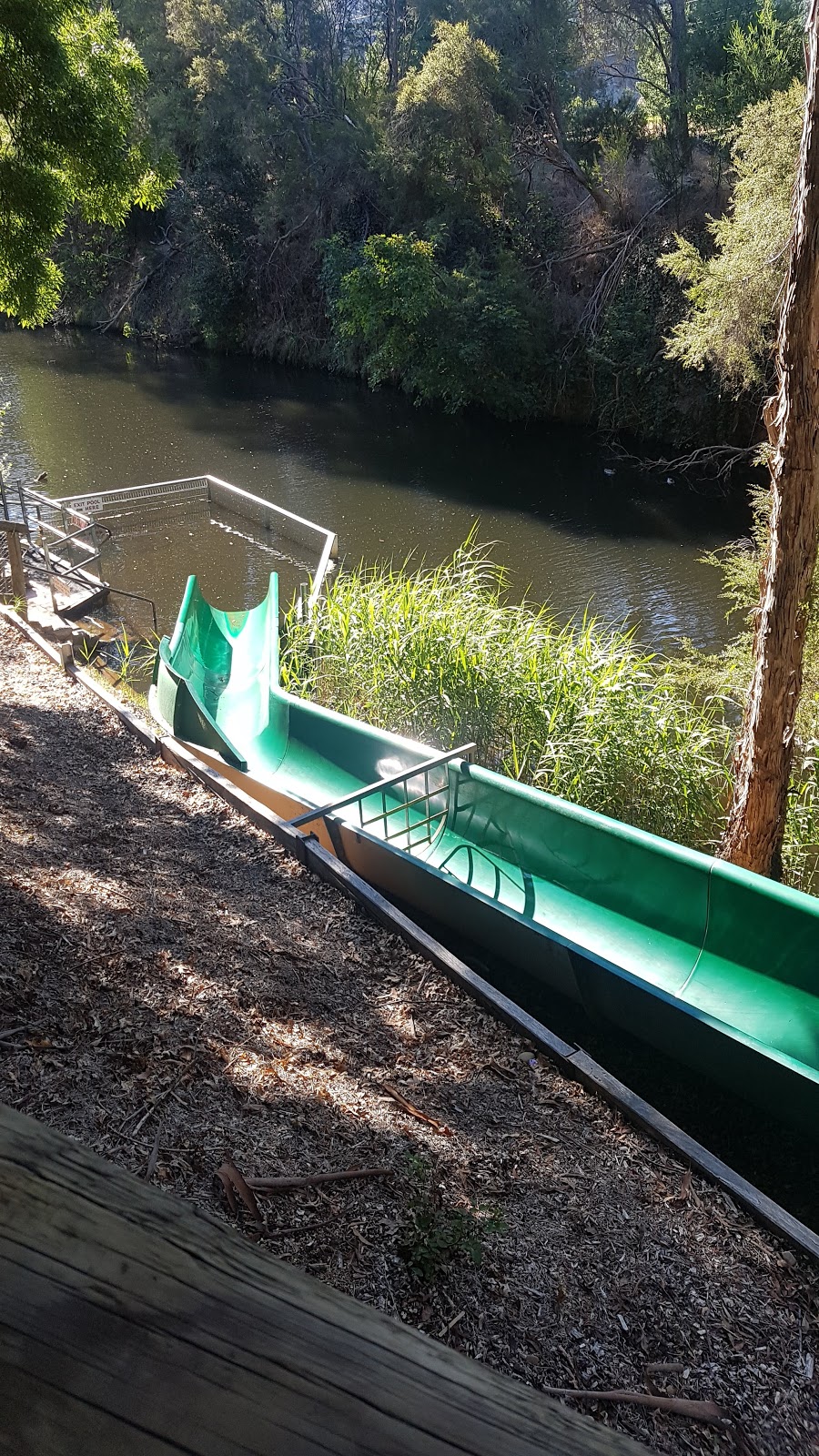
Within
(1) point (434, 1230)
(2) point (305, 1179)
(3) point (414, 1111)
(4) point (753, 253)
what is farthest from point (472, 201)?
(1) point (434, 1230)

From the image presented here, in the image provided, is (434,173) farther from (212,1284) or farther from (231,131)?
(212,1284)

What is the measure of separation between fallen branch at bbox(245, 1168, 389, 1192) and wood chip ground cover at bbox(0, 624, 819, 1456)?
0.03m

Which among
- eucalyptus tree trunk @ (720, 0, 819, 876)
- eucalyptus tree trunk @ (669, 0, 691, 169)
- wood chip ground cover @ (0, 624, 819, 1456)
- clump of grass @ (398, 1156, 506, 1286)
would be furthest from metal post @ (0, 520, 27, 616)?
eucalyptus tree trunk @ (669, 0, 691, 169)

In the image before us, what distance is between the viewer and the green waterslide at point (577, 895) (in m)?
4.78

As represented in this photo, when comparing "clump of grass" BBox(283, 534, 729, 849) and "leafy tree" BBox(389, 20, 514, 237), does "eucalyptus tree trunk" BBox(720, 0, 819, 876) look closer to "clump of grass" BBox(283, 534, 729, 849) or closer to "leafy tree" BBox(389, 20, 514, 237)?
"clump of grass" BBox(283, 534, 729, 849)

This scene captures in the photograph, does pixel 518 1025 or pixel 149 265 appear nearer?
pixel 518 1025

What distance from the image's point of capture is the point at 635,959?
5473 mm

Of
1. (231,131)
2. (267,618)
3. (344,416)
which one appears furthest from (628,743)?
(231,131)

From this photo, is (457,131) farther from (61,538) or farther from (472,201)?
(61,538)

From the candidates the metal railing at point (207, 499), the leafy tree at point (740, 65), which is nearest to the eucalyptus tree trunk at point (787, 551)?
the metal railing at point (207, 499)

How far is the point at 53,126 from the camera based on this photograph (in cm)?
916

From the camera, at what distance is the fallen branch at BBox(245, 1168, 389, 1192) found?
300 centimetres

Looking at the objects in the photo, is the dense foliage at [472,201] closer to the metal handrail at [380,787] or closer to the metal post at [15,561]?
the metal post at [15,561]

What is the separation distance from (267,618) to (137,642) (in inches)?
124
